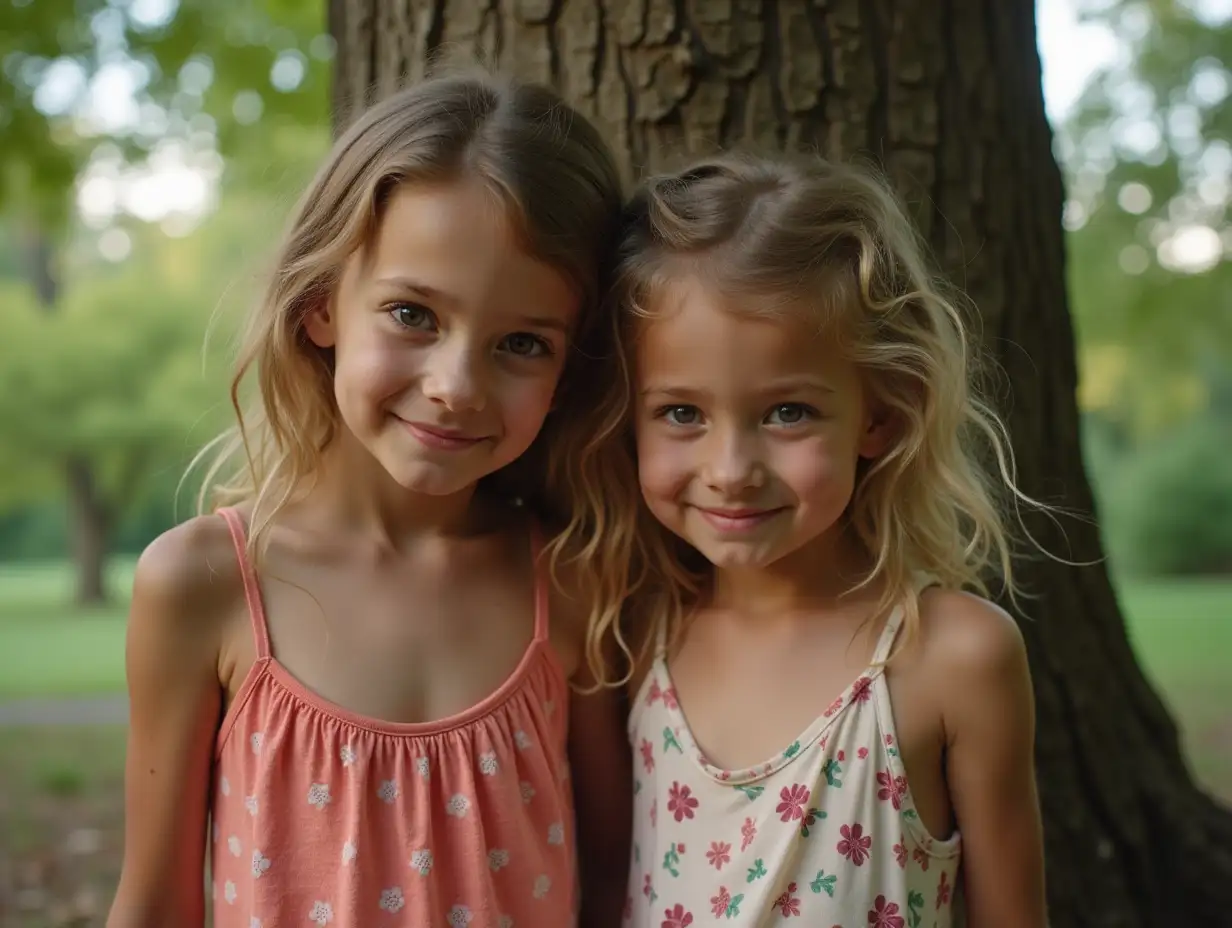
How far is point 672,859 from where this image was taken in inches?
67.2

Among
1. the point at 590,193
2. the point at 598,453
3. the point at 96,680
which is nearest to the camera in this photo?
the point at 590,193

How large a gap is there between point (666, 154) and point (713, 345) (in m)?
0.49

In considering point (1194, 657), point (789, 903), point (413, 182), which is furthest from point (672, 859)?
point (1194, 657)

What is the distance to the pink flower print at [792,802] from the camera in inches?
62.9

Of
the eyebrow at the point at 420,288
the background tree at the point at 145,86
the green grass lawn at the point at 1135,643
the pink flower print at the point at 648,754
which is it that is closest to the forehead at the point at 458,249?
the eyebrow at the point at 420,288

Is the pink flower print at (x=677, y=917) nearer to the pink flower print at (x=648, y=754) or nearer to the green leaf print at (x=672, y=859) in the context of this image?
the green leaf print at (x=672, y=859)

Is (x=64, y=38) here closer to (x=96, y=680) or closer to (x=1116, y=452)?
(x=96, y=680)

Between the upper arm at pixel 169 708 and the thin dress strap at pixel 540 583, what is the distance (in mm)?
451

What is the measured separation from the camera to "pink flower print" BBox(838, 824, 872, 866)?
5.18ft

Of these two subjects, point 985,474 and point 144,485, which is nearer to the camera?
point 985,474

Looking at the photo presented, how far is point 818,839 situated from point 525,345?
2.55 ft

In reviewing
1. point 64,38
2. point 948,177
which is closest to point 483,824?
point 948,177

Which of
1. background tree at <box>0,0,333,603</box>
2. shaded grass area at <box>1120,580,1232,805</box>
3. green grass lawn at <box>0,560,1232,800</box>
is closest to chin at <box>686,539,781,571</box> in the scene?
background tree at <box>0,0,333,603</box>

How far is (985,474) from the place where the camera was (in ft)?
6.36
